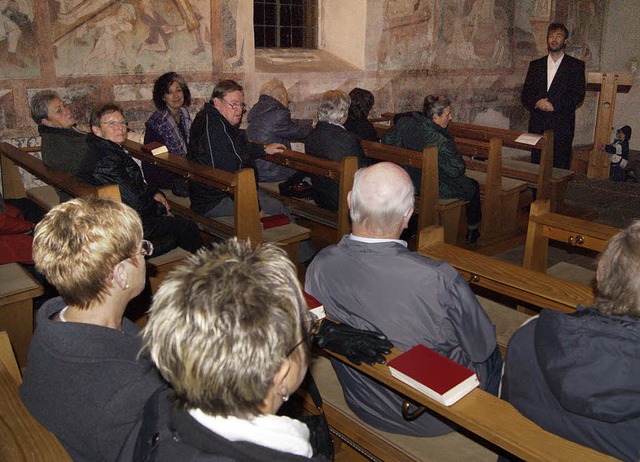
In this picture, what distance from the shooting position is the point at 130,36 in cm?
630

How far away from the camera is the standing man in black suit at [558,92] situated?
7.14m

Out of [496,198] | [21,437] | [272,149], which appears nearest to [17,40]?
[272,149]

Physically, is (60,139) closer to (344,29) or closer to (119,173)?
(119,173)

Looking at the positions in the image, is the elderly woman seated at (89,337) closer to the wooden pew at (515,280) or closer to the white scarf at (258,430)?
the white scarf at (258,430)

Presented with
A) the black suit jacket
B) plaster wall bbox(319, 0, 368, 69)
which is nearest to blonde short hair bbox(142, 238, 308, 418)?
the black suit jacket

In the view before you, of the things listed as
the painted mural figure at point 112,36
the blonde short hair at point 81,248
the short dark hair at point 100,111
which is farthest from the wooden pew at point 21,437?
the painted mural figure at point 112,36

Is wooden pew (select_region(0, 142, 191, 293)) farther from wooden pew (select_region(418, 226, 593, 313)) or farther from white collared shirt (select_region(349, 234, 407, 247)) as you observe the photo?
wooden pew (select_region(418, 226, 593, 313))

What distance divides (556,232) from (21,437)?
2803 millimetres

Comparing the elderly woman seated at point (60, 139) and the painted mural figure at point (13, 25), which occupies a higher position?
the painted mural figure at point (13, 25)

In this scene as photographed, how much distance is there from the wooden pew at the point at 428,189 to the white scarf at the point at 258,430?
147 inches

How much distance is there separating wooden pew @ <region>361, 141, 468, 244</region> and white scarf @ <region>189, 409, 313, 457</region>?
373 cm

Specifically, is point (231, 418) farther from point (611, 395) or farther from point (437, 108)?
point (437, 108)

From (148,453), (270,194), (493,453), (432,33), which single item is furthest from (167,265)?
(432,33)

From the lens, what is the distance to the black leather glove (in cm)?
193
